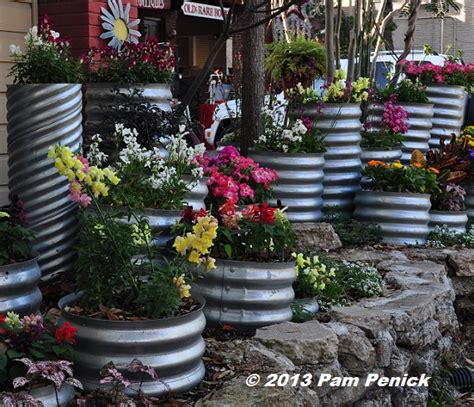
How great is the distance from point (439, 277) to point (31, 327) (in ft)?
11.2

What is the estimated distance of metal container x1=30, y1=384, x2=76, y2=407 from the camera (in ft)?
10.1

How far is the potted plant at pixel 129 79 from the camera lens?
17.2 ft

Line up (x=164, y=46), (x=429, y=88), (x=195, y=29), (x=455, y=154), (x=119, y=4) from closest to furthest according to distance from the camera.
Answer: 1. (x=164, y=46)
2. (x=119, y=4)
3. (x=455, y=154)
4. (x=429, y=88)
5. (x=195, y=29)

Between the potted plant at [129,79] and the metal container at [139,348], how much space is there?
1.98 meters

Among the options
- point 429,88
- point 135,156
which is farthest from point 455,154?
point 135,156

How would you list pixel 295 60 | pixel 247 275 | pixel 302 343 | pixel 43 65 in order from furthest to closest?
pixel 295 60, pixel 43 65, pixel 247 275, pixel 302 343

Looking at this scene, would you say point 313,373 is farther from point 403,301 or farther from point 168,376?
point 403,301

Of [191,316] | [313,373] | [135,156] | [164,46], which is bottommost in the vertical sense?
[313,373]

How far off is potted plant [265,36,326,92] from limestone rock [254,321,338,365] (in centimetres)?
473

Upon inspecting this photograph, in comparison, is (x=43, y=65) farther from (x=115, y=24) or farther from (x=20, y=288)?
(x=115, y=24)

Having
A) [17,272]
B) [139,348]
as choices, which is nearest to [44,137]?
[17,272]

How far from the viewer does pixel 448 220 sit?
7246 millimetres

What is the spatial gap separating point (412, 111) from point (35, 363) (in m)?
5.87

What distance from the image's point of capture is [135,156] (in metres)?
4.55
